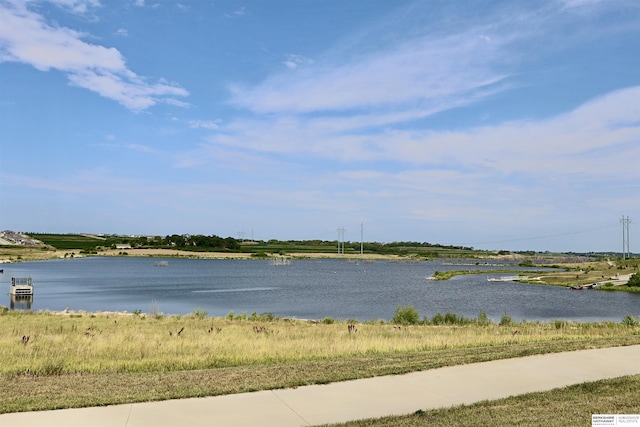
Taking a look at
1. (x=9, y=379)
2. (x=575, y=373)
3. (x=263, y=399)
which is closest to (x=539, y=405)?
(x=575, y=373)

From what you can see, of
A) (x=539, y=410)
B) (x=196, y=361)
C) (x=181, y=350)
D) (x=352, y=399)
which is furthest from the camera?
(x=181, y=350)

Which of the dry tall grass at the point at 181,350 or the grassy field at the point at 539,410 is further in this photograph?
the dry tall grass at the point at 181,350

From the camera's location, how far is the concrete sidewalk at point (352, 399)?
24.5 feet

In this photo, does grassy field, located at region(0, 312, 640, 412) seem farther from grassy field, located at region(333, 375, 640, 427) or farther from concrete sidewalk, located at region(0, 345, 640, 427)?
grassy field, located at region(333, 375, 640, 427)

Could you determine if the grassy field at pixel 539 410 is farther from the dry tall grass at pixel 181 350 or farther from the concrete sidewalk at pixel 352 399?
the dry tall grass at pixel 181 350

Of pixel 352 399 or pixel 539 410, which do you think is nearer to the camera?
pixel 539 410

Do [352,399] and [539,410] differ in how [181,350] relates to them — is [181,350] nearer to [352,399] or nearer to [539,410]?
[352,399]

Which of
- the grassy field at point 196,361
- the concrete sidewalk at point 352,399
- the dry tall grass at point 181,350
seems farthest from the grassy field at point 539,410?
the dry tall grass at point 181,350

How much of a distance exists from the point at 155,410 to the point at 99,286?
75.4m

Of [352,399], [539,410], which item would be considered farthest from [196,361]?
[539,410]

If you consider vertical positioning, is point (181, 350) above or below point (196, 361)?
below

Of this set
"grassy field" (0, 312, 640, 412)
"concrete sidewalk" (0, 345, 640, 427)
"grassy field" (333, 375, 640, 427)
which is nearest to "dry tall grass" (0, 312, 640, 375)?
"grassy field" (0, 312, 640, 412)

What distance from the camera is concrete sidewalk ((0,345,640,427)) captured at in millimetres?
7480

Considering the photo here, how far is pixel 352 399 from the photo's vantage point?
8.66m
